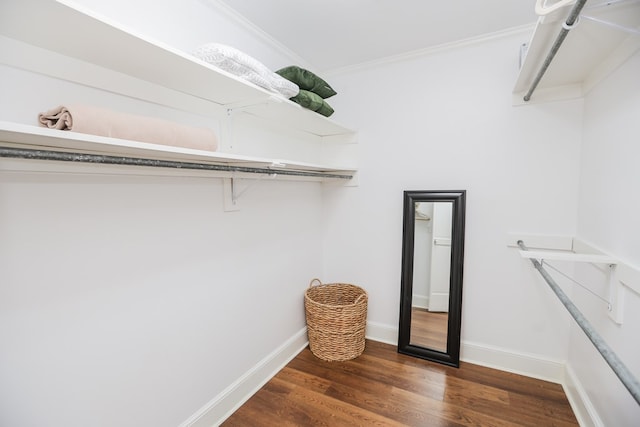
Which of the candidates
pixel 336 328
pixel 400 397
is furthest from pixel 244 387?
pixel 400 397

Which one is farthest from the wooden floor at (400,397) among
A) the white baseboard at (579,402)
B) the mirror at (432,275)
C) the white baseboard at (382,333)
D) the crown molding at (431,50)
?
the crown molding at (431,50)

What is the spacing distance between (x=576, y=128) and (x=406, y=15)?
1256 millimetres

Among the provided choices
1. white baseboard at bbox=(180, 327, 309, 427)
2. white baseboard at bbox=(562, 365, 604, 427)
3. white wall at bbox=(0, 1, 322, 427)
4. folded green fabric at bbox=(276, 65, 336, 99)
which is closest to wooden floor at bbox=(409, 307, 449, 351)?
white baseboard at bbox=(562, 365, 604, 427)

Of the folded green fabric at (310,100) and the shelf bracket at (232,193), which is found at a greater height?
the folded green fabric at (310,100)

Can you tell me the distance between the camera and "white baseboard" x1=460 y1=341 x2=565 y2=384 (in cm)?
189

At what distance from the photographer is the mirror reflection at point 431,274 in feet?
7.02

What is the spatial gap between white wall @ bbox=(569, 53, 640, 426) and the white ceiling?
739mm

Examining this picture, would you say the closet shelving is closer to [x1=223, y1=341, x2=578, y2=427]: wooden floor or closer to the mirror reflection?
the mirror reflection

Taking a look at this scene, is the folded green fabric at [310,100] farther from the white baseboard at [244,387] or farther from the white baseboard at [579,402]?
the white baseboard at [579,402]

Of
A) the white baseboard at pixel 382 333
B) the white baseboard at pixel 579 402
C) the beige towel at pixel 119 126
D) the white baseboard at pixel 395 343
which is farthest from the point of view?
the white baseboard at pixel 382 333

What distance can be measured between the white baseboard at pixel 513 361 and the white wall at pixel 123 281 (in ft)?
5.02

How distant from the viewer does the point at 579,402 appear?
5.19 ft

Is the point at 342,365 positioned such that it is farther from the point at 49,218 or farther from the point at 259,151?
the point at 49,218

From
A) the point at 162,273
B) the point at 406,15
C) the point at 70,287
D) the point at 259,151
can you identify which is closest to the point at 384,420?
the point at 162,273
